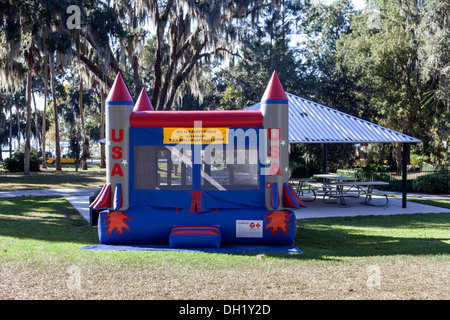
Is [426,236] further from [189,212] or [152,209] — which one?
[152,209]

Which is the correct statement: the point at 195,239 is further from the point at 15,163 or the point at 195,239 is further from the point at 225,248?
the point at 15,163

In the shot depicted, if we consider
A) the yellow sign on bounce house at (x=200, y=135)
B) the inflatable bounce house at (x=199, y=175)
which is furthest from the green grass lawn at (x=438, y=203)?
the yellow sign on bounce house at (x=200, y=135)

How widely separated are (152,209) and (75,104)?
4213cm

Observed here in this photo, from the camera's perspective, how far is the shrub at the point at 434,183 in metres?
19.5

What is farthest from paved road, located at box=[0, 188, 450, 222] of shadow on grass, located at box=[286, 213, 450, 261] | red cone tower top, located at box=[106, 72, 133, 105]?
red cone tower top, located at box=[106, 72, 133, 105]

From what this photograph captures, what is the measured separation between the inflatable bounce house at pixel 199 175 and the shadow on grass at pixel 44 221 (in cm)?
133

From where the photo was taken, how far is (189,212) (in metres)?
8.65

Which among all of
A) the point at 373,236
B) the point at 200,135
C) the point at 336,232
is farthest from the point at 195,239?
the point at 373,236

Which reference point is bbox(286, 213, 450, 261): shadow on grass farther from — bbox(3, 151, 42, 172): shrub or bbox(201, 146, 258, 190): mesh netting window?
bbox(3, 151, 42, 172): shrub

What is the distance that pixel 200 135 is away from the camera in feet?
28.4

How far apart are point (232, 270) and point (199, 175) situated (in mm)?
2773

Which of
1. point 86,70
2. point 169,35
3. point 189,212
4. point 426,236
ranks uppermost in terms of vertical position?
point 169,35

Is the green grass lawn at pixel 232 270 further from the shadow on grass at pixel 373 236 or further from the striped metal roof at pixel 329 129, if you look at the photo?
the striped metal roof at pixel 329 129
